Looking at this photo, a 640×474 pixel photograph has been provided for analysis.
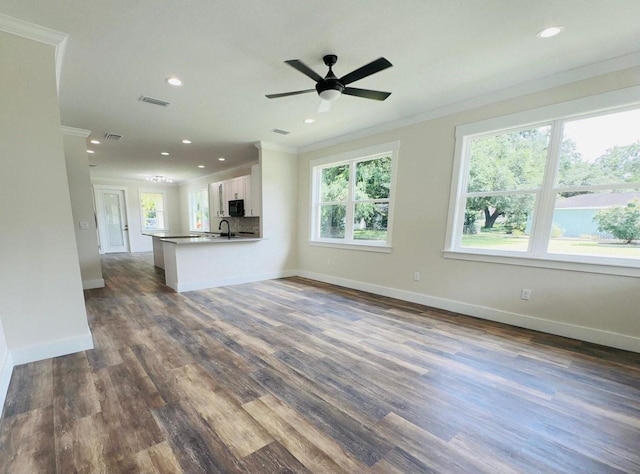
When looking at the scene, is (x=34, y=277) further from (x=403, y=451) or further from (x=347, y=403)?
(x=403, y=451)

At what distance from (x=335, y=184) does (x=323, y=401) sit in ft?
13.1

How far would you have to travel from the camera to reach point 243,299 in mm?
4039

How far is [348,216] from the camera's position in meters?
4.88

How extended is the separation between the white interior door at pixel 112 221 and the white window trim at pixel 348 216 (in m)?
7.42

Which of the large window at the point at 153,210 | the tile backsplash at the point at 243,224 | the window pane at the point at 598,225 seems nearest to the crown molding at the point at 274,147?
the tile backsplash at the point at 243,224

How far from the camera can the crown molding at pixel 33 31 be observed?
75.1 inches

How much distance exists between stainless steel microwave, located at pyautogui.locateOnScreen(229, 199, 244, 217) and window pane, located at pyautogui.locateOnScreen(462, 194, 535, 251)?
187 inches

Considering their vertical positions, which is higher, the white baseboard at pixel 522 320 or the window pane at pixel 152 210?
the window pane at pixel 152 210

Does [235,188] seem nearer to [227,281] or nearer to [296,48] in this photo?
[227,281]

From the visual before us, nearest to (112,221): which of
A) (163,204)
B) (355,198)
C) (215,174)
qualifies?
(163,204)

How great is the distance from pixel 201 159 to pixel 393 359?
6126 millimetres

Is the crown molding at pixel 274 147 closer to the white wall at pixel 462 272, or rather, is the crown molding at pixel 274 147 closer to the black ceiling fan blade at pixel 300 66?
the white wall at pixel 462 272

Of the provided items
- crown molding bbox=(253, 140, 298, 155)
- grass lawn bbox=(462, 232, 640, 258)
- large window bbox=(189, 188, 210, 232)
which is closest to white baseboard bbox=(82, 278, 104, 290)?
crown molding bbox=(253, 140, 298, 155)

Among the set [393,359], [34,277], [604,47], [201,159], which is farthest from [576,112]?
[201,159]
